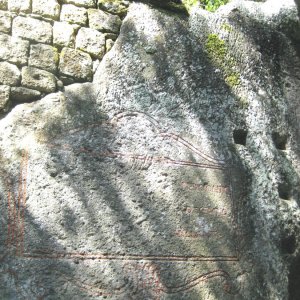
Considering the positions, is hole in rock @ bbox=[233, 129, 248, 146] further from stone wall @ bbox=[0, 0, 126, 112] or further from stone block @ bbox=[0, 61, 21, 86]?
stone block @ bbox=[0, 61, 21, 86]

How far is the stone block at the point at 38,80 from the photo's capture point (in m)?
2.76

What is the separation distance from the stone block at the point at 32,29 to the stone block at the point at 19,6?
6 centimetres

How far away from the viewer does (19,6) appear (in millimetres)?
2906

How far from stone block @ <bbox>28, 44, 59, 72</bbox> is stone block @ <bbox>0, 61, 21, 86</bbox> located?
115 mm

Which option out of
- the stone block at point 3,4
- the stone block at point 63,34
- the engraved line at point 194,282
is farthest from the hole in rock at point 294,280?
the stone block at point 3,4

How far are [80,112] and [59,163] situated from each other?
13.9 inches

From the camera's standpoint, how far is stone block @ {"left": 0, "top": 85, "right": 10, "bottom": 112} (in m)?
2.66

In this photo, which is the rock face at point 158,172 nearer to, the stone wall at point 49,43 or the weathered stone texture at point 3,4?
the stone wall at point 49,43

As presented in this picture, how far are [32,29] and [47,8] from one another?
0.65ft

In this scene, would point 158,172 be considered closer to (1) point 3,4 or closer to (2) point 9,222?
(2) point 9,222


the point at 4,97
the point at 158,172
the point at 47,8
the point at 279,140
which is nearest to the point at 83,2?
the point at 47,8

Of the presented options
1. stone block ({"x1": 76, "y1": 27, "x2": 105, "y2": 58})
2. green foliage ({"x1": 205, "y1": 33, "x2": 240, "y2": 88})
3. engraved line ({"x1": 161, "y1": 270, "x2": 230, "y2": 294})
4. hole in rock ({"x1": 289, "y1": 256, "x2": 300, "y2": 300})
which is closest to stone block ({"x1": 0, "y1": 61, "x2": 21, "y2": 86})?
stone block ({"x1": 76, "y1": 27, "x2": 105, "y2": 58})

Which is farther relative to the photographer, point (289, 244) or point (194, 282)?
point (289, 244)

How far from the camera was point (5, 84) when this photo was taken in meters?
2.70
